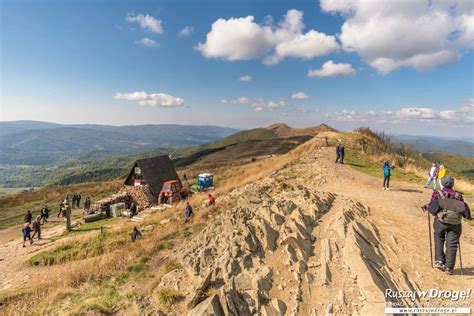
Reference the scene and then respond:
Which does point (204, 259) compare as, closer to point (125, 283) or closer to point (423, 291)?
point (125, 283)

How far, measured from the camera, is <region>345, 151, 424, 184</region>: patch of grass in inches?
923

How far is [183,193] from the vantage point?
32344mm

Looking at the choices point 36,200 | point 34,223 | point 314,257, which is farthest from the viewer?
point 36,200

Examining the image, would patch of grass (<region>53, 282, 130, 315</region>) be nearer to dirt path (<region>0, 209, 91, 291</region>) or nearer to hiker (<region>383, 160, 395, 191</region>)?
dirt path (<region>0, 209, 91, 291</region>)

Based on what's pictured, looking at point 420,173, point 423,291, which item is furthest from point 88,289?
point 420,173

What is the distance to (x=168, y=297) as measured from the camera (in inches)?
301

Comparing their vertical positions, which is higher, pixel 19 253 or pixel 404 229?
pixel 404 229

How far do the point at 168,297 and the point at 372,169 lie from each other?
23957 millimetres

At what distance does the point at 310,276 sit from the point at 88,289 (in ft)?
24.3

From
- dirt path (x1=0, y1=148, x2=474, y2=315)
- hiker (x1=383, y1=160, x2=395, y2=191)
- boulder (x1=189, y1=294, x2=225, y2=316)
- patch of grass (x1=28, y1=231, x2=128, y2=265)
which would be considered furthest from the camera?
hiker (x1=383, y1=160, x2=395, y2=191)

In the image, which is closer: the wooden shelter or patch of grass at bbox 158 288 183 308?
patch of grass at bbox 158 288 183 308

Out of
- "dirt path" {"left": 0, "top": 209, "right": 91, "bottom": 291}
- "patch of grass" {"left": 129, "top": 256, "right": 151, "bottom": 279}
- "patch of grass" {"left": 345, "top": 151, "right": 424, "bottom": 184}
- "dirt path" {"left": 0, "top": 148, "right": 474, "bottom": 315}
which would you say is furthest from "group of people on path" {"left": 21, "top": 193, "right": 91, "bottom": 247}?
"patch of grass" {"left": 345, "top": 151, "right": 424, "bottom": 184}

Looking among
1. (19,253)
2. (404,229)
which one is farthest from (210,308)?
(19,253)

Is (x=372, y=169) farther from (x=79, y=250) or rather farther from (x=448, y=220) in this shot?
(x=79, y=250)
